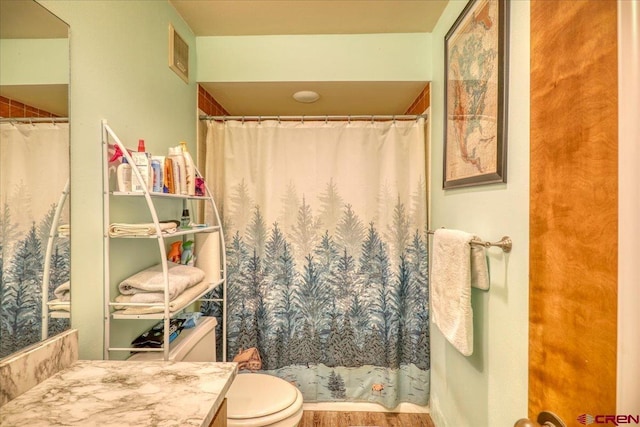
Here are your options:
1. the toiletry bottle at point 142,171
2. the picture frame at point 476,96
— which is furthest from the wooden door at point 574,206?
the toiletry bottle at point 142,171

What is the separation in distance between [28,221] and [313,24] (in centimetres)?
167

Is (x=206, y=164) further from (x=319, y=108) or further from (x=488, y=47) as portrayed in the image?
(x=488, y=47)

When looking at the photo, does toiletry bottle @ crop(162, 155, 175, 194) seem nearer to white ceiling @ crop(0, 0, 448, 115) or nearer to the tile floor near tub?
white ceiling @ crop(0, 0, 448, 115)

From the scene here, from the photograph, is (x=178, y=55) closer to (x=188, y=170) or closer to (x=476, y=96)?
(x=188, y=170)

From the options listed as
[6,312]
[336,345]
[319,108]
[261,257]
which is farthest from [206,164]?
[336,345]

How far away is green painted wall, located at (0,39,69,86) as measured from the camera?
2.61 feet

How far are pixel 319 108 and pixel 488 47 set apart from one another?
145 cm

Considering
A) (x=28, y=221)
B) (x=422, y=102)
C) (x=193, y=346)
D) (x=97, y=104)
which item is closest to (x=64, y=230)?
(x=28, y=221)

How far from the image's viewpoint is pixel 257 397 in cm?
134

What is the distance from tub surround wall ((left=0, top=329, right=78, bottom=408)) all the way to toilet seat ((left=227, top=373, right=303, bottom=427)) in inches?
24.7

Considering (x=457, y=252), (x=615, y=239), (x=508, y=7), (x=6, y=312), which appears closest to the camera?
(x=615, y=239)

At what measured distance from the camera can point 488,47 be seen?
1143 millimetres

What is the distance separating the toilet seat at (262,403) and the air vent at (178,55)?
1.66 m

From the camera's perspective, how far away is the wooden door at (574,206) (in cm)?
49
